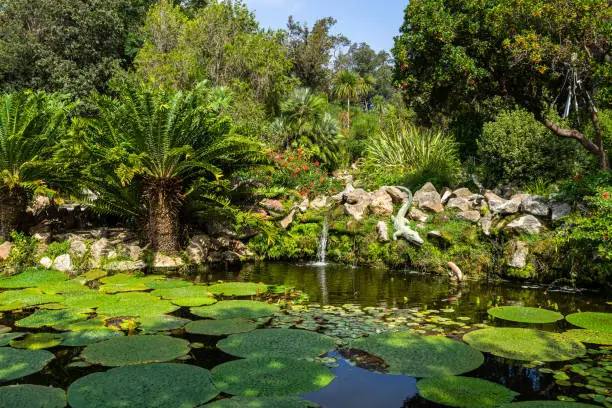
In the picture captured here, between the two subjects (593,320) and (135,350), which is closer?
(135,350)

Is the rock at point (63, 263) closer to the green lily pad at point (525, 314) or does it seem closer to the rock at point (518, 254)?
the green lily pad at point (525, 314)

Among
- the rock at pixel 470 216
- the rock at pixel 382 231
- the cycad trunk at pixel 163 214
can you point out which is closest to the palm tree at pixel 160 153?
the cycad trunk at pixel 163 214

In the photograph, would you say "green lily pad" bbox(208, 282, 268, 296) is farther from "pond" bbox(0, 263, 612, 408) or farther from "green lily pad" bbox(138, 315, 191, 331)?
"green lily pad" bbox(138, 315, 191, 331)

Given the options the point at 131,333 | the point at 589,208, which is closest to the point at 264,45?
the point at 589,208

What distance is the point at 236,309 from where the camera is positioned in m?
6.11

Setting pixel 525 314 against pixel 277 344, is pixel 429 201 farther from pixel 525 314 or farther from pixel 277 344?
pixel 277 344

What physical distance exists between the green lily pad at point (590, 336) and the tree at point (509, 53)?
199 inches

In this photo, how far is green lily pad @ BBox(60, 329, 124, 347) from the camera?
4.73 meters

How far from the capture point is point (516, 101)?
37.0ft

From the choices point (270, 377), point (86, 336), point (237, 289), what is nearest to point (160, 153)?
point (237, 289)

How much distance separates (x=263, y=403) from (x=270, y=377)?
467 mm

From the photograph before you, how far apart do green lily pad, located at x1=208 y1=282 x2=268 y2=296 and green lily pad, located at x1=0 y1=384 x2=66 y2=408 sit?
361 cm

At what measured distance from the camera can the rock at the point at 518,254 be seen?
8.05 meters

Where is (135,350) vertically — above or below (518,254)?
below
